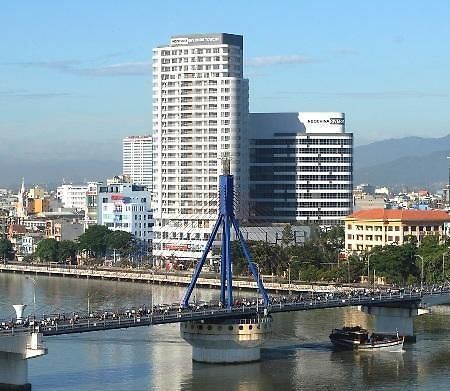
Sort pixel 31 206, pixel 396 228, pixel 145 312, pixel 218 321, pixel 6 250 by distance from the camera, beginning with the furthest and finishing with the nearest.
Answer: pixel 31 206 → pixel 6 250 → pixel 396 228 → pixel 145 312 → pixel 218 321

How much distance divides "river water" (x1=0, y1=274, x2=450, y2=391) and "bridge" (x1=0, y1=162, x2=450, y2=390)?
913mm

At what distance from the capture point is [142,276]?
101 m

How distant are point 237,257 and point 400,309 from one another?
120 ft

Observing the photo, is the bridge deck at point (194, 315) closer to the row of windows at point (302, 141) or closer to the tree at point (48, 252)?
the row of windows at point (302, 141)

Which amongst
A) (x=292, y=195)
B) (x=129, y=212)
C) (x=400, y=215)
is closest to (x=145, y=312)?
(x=400, y=215)

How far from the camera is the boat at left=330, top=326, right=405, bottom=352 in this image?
57.5 metres

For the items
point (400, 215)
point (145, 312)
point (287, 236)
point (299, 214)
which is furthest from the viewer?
point (299, 214)

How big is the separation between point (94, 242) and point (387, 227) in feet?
88.3

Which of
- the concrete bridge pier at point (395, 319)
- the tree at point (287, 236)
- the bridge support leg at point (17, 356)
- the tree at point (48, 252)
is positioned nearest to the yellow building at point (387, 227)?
the tree at point (287, 236)

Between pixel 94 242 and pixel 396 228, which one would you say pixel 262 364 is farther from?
pixel 94 242

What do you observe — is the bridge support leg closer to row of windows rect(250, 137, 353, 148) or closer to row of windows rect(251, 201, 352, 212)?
row of windows rect(251, 201, 352, 212)

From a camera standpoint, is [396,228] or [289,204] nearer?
[396,228]

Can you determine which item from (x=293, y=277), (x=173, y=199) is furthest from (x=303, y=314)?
(x=173, y=199)

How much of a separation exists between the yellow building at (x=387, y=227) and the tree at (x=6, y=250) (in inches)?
1354
